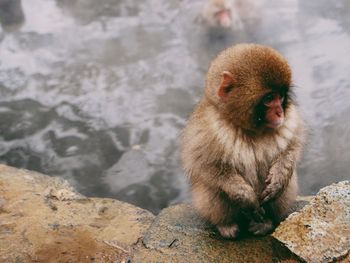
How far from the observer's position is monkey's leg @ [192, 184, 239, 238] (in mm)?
3211

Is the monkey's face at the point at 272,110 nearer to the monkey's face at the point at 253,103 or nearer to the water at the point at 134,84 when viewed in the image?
the monkey's face at the point at 253,103

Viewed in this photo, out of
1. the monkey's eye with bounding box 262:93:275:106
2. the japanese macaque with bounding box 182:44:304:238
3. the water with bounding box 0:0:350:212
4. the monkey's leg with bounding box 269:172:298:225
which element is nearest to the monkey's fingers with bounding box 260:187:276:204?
the japanese macaque with bounding box 182:44:304:238

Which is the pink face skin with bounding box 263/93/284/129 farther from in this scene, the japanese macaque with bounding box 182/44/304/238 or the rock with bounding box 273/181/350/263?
the rock with bounding box 273/181/350/263

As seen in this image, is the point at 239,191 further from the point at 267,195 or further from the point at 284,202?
the point at 284,202

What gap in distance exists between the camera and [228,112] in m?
2.99

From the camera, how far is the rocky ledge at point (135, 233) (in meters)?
2.79

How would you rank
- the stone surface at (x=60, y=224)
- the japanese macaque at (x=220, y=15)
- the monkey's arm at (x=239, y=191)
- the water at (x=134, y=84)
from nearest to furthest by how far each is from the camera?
the monkey's arm at (x=239, y=191), the stone surface at (x=60, y=224), the water at (x=134, y=84), the japanese macaque at (x=220, y=15)

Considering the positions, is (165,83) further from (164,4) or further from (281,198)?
(281,198)

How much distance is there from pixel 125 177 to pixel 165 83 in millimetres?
2160

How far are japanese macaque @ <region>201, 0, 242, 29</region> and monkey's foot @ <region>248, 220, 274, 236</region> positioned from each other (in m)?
5.56

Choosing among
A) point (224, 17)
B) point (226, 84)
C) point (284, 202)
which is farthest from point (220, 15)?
point (226, 84)

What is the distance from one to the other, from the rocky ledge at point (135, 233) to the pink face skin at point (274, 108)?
1.45 ft

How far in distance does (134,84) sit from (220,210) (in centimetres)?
466

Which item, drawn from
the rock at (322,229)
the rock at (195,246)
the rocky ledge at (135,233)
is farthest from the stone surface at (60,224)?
the rock at (322,229)
